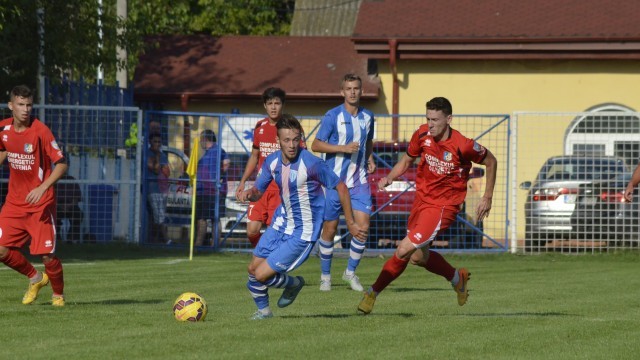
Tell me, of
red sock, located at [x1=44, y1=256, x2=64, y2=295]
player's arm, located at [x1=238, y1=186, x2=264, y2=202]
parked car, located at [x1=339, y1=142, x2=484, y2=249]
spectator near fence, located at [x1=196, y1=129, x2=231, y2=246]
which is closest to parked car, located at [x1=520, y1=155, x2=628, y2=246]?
parked car, located at [x1=339, y1=142, x2=484, y2=249]

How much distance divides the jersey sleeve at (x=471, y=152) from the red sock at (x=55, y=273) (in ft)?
12.9

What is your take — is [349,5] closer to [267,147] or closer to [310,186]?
[267,147]

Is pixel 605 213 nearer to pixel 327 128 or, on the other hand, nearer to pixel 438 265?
pixel 327 128

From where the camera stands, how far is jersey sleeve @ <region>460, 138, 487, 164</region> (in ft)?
37.3

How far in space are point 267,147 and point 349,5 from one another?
24.5 m

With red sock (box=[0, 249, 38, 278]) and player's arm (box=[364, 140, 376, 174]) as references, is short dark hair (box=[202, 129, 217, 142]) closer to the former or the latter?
player's arm (box=[364, 140, 376, 174])

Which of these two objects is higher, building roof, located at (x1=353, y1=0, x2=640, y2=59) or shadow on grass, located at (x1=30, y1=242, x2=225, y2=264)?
building roof, located at (x1=353, y1=0, x2=640, y2=59)

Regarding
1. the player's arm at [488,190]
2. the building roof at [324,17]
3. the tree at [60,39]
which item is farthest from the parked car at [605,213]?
the building roof at [324,17]

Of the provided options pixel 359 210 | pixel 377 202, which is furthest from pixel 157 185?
pixel 359 210

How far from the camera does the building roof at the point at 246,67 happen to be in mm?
30578

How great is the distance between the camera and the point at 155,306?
12289 millimetres

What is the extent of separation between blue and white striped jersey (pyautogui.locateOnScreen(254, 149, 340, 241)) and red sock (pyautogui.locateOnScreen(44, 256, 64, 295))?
252cm

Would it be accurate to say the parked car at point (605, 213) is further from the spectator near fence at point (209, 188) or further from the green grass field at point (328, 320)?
the spectator near fence at point (209, 188)

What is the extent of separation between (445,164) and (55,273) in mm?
3777
